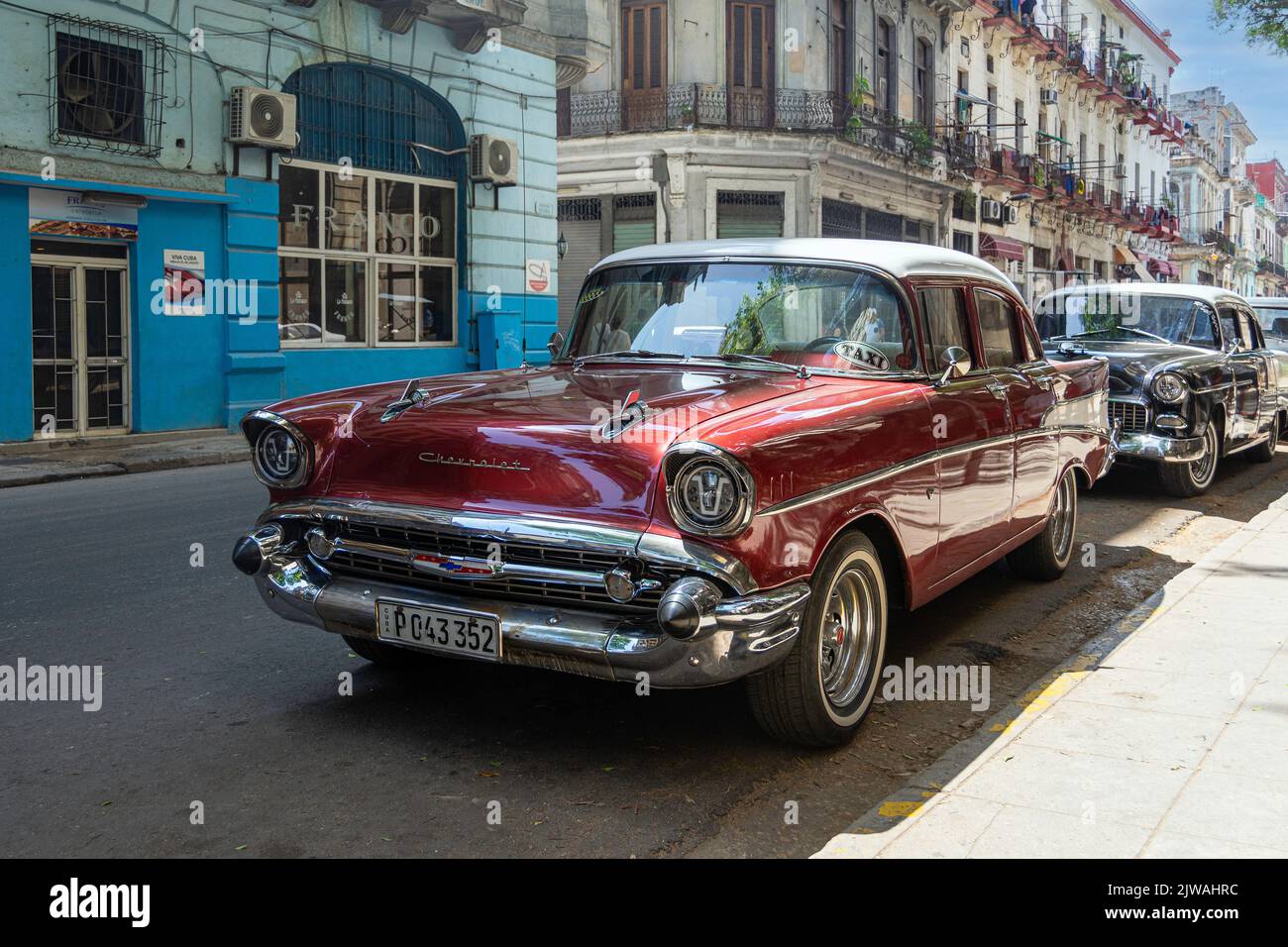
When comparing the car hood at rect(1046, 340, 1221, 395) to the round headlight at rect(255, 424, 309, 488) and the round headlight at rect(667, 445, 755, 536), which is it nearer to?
the round headlight at rect(667, 445, 755, 536)

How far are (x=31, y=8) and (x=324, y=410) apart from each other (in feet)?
36.1

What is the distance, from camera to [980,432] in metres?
5.11

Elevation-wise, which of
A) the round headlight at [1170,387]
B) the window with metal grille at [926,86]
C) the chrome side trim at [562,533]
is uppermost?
the window with metal grille at [926,86]

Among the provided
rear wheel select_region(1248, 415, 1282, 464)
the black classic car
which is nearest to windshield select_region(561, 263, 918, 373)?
the black classic car

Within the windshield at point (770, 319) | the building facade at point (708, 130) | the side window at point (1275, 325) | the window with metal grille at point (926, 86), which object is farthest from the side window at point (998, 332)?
the window with metal grille at point (926, 86)

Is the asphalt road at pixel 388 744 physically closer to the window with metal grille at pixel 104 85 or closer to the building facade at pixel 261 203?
the building facade at pixel 261 203

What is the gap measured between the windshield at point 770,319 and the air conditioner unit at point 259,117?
1121 centimetres

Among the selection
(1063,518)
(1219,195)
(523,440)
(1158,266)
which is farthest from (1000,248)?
(1219,195)

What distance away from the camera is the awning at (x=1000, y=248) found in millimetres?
34688

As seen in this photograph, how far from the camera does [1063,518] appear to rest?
22.4 ft

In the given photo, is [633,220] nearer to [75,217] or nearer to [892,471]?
[75,217]

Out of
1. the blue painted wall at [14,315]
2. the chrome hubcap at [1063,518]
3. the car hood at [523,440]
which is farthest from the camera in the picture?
the blue painted wall at [14,315]
